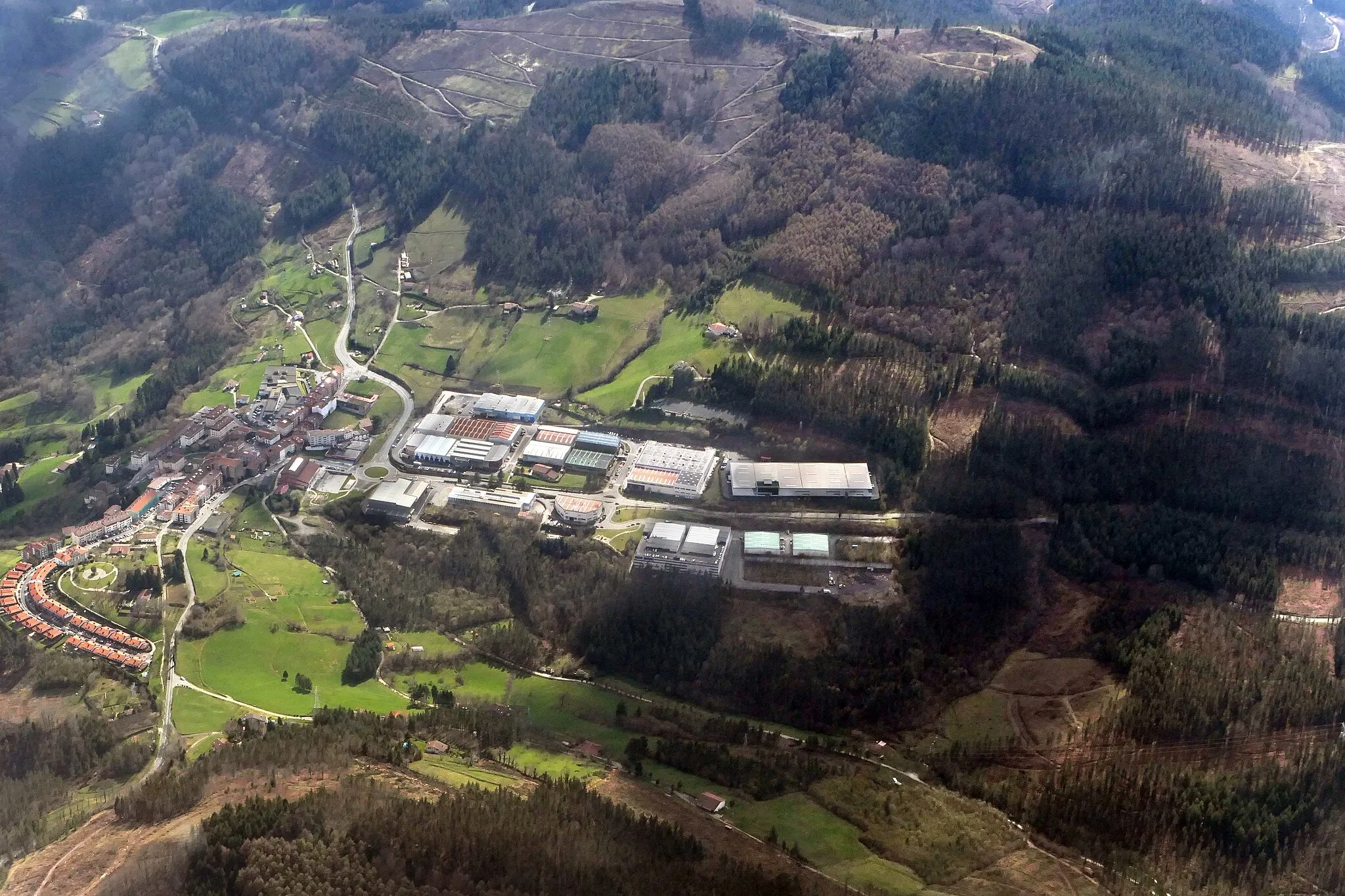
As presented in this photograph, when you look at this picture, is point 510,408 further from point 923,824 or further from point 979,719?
point 923,824

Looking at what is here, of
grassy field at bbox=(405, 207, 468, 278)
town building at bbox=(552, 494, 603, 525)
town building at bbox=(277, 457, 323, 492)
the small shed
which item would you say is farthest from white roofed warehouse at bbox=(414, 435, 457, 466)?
the small shed

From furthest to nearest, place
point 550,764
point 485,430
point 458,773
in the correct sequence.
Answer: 1. point 485,430
2. point 550,764
3. point 458,773

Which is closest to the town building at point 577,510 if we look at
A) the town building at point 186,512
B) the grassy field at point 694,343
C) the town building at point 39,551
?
the grassy field at point 694,343

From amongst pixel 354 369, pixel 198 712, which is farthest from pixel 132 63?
pixel 198 712

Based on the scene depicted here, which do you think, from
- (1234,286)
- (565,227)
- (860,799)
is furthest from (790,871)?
(565,227)

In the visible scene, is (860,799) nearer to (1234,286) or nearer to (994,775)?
(994,775)

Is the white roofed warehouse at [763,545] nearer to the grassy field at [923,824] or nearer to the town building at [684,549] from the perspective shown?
the town building at [684,549]

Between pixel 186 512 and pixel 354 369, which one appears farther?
pixel 354 369
